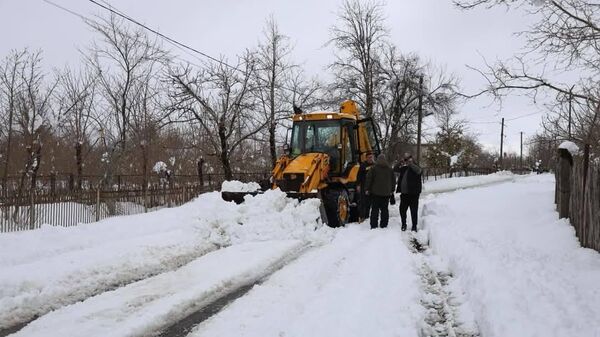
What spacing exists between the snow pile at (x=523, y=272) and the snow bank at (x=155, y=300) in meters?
2.95

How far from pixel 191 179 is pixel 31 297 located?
56.3ft

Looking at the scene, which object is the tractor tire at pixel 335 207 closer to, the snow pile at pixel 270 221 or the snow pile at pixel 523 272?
the snow pile at pixel 270 221

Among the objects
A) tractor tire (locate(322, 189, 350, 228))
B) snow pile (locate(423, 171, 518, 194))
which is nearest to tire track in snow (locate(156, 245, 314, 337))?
tractor tire (locate(322, 189, 350, 228))

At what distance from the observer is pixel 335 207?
39.4 feet

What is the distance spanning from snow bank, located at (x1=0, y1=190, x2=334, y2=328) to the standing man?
2127mm

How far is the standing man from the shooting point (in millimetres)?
Result: 13052

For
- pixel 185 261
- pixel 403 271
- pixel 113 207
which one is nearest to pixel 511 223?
pixel 403 271

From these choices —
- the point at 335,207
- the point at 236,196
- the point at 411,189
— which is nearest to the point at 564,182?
the point at 411,189

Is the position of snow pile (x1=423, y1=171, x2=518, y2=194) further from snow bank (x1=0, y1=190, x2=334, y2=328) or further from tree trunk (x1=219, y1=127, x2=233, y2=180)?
snow bank (x1=0, y1=190, x2=334, y2=328)

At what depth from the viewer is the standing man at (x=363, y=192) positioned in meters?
13.1

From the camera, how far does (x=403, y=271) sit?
706cm

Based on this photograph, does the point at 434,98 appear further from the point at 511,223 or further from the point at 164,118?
the point at 511,223

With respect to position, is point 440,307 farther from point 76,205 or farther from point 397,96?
point 397,96

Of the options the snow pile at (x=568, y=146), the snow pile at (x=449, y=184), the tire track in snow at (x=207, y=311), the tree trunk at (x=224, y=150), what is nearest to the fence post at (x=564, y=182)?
the snow pile at (x=568, y=146)
